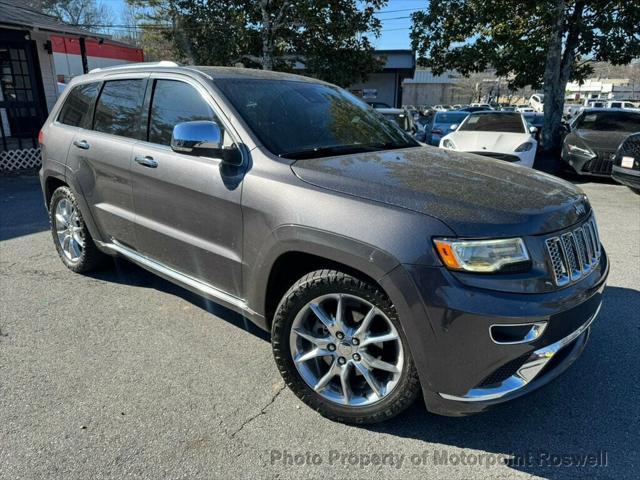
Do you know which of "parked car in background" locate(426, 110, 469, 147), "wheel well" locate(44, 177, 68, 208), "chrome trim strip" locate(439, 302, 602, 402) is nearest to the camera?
"chrome trim strip" locate(439, 302, 602, 402)

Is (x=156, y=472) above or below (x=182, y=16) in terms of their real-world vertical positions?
below

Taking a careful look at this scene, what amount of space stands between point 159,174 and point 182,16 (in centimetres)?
1507

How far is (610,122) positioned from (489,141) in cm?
335

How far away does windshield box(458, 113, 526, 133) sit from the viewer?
10.7 meters

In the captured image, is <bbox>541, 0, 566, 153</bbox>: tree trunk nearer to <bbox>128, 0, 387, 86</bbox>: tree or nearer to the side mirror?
<bbox>128, 0, 387, 86</bbox>: tree

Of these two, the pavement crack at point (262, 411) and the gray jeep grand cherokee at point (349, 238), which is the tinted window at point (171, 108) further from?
the pavement crack at point (262, 411)

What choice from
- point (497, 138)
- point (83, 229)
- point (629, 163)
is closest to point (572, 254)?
point (83, 229)

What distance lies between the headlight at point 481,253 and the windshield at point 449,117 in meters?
14.2

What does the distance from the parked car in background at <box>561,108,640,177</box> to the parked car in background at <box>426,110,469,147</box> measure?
3529 mm

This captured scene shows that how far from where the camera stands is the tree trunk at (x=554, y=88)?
1249 centimetres

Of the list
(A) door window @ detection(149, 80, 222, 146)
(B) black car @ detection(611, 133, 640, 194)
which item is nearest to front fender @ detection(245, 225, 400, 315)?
(A) door window @ detection(149, 80, 222, 146)

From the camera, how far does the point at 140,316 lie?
3816mm

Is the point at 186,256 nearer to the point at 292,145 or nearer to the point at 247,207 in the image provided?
the point at 247,207

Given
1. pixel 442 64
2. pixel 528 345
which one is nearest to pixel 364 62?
pixel 442 64
